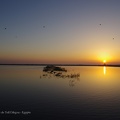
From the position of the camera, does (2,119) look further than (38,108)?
No

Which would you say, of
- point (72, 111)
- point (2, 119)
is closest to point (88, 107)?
point (72, 111)

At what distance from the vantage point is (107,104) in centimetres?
2972

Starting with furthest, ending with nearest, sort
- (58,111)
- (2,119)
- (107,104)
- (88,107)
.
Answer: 1. (107,104)
2. (88,107)
3. (58,111)
4. (2,119)

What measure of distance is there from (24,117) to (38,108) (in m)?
4.52

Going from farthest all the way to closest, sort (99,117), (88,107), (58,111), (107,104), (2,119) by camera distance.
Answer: (107,104) → (88,107) → (58,111) → (99,117) → (2,119)

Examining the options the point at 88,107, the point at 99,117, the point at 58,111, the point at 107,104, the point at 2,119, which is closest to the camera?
the point at 2,119

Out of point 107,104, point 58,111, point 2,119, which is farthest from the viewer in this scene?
point 107,104

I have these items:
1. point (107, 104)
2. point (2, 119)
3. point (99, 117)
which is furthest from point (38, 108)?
point (107, 104)

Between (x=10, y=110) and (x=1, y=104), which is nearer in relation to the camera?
(x=10, y=110)

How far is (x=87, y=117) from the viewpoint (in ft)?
75.6

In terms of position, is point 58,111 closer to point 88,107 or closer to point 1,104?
point 88,107

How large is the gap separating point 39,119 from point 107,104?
40.5ft

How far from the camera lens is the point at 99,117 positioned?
22.9 m

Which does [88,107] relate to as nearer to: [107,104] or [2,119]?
[107,104]
